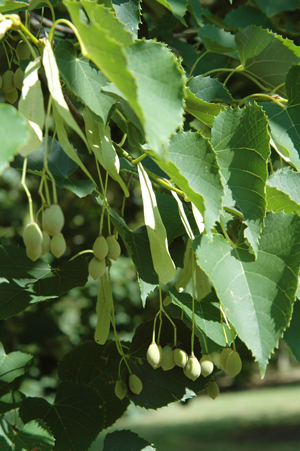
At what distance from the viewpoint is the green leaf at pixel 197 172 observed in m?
0.77

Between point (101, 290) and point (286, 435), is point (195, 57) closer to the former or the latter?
point (101, 290)

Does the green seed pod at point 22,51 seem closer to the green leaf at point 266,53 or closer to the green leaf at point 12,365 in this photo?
the green leaf at point 266,53

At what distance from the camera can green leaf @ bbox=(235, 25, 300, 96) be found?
4.35 feet

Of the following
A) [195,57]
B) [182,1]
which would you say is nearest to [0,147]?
[182,1]

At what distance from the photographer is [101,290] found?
1.07 metres

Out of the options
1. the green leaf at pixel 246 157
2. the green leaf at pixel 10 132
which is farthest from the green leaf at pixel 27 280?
the green leaf at pixel 10 132

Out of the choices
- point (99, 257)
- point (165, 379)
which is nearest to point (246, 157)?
point (99, 257)

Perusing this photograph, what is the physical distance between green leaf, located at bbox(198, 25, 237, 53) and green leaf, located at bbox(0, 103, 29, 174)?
3.86 feet

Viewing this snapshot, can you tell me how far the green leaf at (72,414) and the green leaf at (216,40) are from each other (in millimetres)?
1239

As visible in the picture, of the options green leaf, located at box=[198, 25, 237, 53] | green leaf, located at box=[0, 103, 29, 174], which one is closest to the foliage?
green leaf, located at box=[0, 103, 29, 174]

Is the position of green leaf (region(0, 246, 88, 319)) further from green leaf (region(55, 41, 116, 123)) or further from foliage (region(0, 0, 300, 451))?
green leaf (region(55, 41, 116, 123))

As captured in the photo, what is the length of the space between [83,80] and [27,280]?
1.71ft

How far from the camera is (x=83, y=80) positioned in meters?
0.86

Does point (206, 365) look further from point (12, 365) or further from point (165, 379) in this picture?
point (12, 365)
